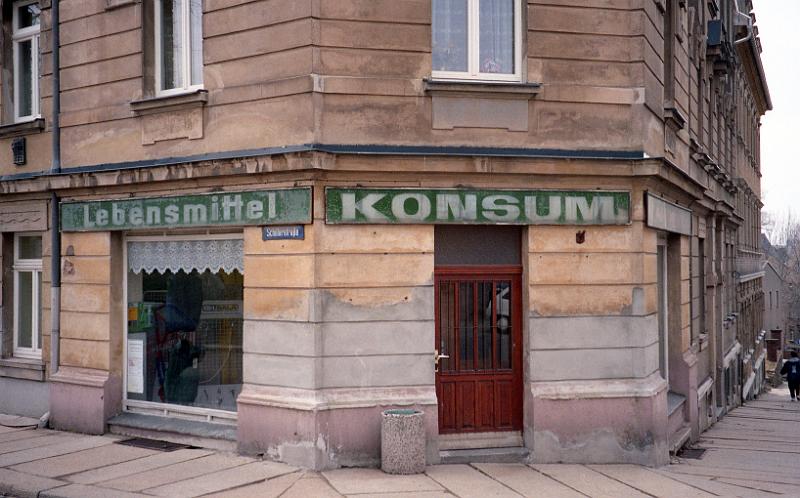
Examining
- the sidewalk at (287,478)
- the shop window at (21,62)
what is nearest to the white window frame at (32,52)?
the shop window at (21,62)

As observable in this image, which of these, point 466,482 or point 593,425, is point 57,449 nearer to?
point 466,482

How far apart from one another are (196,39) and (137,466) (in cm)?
529

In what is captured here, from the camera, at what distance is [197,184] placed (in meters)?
10.2

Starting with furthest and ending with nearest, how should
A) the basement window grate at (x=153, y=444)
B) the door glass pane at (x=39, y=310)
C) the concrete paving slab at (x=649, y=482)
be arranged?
the door glass pane at (x=39, y=310) < the basement window grate at (x=153, y=444) < the concrete paving slab at (x=649, y=482)

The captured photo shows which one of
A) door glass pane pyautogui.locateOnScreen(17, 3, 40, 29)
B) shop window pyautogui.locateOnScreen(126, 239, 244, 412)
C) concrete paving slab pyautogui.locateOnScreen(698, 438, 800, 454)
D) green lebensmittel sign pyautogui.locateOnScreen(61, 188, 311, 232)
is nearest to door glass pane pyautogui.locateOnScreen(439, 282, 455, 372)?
green lebensmittel sign pyautogui.locateOnScreen(61, 188, 311, 232)

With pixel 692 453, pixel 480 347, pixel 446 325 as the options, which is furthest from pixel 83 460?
pixel 692 453

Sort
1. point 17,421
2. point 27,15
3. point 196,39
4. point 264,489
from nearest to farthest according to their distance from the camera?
point 264,489
point 196,39
point 17,421
point 27,15

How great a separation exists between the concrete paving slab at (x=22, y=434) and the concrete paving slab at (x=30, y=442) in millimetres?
122

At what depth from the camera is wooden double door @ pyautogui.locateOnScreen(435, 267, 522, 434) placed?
10023 millimetres

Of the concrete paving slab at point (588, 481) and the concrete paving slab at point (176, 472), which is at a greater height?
the concrete paving slab at point (176, 472)

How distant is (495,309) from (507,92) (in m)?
2.61

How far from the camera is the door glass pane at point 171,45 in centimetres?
1077

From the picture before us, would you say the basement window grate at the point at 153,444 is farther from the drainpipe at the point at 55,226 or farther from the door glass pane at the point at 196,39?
the door glass pane at the point at 196,39

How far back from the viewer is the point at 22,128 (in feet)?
40.7
